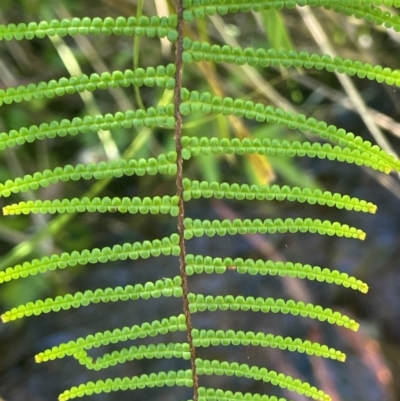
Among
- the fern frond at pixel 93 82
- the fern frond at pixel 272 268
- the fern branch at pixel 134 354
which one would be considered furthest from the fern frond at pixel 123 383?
the fern frond at pixel 93 82

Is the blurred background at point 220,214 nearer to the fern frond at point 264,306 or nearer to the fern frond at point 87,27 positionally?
the fern frond at point 264,306

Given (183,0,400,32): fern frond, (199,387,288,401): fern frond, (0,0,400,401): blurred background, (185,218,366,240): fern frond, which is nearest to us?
(183,0,400,32): fern frond

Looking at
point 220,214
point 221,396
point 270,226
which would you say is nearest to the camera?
point 270,226

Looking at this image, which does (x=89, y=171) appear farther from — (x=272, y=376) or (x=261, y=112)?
(x=272, y=376)

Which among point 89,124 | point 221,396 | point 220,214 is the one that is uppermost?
point 220,214

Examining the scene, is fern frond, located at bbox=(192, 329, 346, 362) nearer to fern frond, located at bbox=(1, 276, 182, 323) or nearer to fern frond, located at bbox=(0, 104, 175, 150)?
fern frond, located at bbox=(1, 276, 182, 323)

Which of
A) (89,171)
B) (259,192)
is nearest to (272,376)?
(259,192)

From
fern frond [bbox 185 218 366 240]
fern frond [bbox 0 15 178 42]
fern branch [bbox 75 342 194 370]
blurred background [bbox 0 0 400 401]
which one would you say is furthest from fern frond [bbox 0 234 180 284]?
blurred background [bbox 0 0 400 401]
